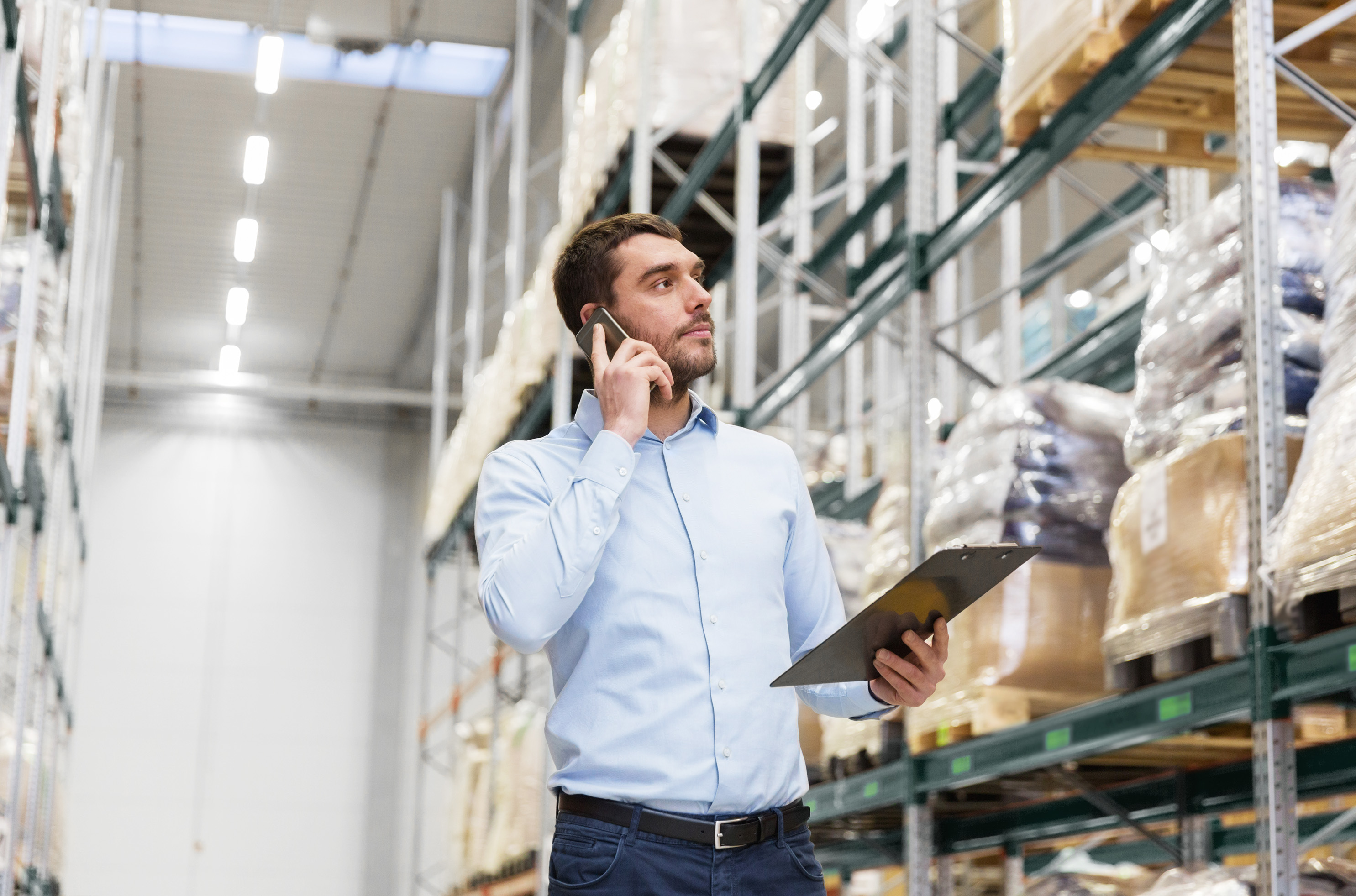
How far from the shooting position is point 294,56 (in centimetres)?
1745

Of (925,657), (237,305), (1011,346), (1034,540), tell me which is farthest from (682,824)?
(237,305)

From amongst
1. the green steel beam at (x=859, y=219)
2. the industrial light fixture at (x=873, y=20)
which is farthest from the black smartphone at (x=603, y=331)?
the industrial light fixture at (x=873, y=20)

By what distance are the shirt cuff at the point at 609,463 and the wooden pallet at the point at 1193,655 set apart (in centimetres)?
199

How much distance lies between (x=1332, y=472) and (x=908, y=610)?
4.74 feet

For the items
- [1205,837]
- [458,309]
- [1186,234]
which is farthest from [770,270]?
[458,309]

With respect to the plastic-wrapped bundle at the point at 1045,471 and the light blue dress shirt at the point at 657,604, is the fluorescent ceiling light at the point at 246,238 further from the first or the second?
the light blue dress shirt at the point at 657,604

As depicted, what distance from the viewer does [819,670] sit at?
7.83 feet

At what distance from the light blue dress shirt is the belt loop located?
0.02 metres

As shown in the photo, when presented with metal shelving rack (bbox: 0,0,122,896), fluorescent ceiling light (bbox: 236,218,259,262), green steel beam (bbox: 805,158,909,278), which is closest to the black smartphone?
metal shelving rack (bbox: 0,0,122,896)

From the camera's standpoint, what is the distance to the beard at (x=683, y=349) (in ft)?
8.66

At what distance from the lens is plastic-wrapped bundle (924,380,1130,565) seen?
523 centimetres

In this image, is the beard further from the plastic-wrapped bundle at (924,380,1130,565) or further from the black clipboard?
the plastic-wrapped bundle at (924,380,1130,565)

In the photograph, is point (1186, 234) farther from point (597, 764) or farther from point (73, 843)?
point (73, 843)

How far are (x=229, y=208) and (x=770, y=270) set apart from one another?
11.0 m
